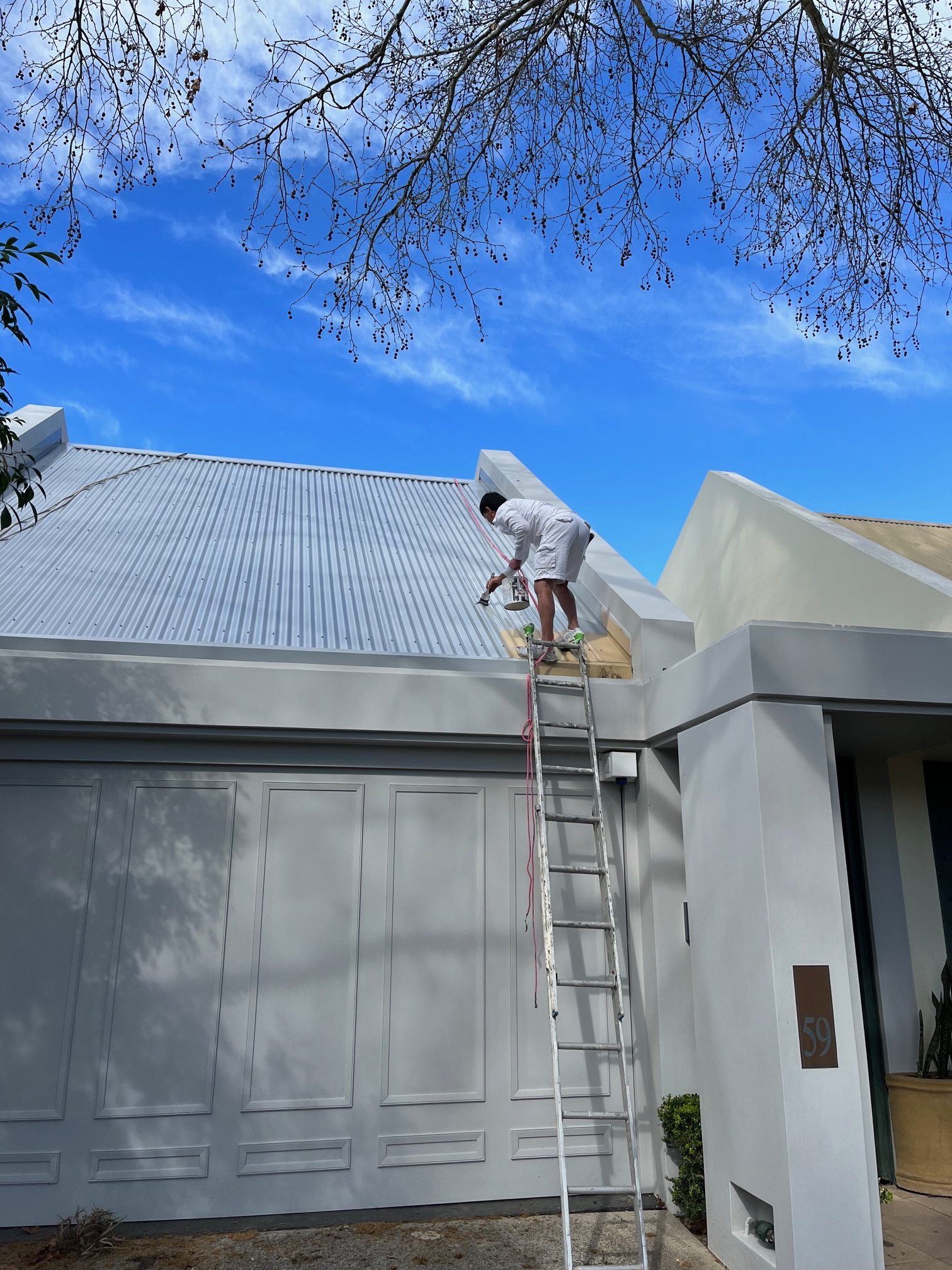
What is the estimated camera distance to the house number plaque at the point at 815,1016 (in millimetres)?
4316

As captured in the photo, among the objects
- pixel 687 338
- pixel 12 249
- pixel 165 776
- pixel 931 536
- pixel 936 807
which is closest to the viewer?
pixel 12 249

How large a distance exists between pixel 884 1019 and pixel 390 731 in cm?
367

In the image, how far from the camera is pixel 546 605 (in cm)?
644

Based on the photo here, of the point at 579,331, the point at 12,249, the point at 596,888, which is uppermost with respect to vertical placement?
the point at 579,331

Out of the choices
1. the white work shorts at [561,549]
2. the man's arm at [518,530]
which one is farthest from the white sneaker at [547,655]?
the man's arm at [518,530]

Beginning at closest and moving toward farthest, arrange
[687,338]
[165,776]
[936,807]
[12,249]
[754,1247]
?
[12,249]
[754,1247]
[165,776]
[687,338]
[936,807]

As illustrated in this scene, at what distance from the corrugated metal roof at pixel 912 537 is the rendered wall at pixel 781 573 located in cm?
69

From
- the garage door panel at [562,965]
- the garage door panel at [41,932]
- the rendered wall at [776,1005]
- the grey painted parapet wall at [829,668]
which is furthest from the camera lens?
the garage door panel at [562,965]

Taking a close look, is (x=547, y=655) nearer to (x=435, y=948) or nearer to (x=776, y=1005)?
(x=435, y=948)

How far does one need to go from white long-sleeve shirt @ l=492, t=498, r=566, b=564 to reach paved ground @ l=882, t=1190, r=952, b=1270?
14.7 feet

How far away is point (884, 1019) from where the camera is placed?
6141mm

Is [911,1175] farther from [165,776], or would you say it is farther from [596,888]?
[165,776]

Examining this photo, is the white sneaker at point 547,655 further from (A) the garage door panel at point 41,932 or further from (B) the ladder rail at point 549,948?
(A) the garage door panel at point 41,932

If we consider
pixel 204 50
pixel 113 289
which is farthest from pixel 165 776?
pixel 204 50
